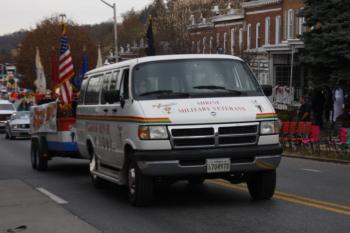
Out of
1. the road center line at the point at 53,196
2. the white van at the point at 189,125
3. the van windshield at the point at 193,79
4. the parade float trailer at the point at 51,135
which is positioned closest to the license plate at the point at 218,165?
the white van at the point at 189,125

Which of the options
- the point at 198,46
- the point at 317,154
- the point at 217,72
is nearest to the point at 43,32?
the point at 198,46

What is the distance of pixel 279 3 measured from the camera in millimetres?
50875

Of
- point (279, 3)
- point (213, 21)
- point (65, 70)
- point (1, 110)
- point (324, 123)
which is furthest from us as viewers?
point (213, 21)

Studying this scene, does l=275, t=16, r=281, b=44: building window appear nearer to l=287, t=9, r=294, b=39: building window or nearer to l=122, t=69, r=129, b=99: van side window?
l=287, t=9, r=294, b=39: building window

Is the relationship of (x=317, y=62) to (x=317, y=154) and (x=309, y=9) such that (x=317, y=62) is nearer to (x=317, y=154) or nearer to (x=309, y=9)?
(x=309, y=9)

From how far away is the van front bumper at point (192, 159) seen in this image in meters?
10.2

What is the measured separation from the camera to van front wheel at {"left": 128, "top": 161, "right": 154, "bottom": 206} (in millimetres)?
10570

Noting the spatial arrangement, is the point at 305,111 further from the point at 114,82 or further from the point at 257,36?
the point at 257,36

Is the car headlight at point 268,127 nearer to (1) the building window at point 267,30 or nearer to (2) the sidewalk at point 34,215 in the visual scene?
(2) the sidewalk at point 34,215

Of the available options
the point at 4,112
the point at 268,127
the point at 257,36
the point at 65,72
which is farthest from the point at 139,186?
the point at 257,36

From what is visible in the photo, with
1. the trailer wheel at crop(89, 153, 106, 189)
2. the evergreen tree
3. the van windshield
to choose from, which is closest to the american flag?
the trailer wheel at crop(89, 153, 106, 189)

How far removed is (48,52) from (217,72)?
273 feet

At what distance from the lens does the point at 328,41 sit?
2738 centimetres

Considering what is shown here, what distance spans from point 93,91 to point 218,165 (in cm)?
394
